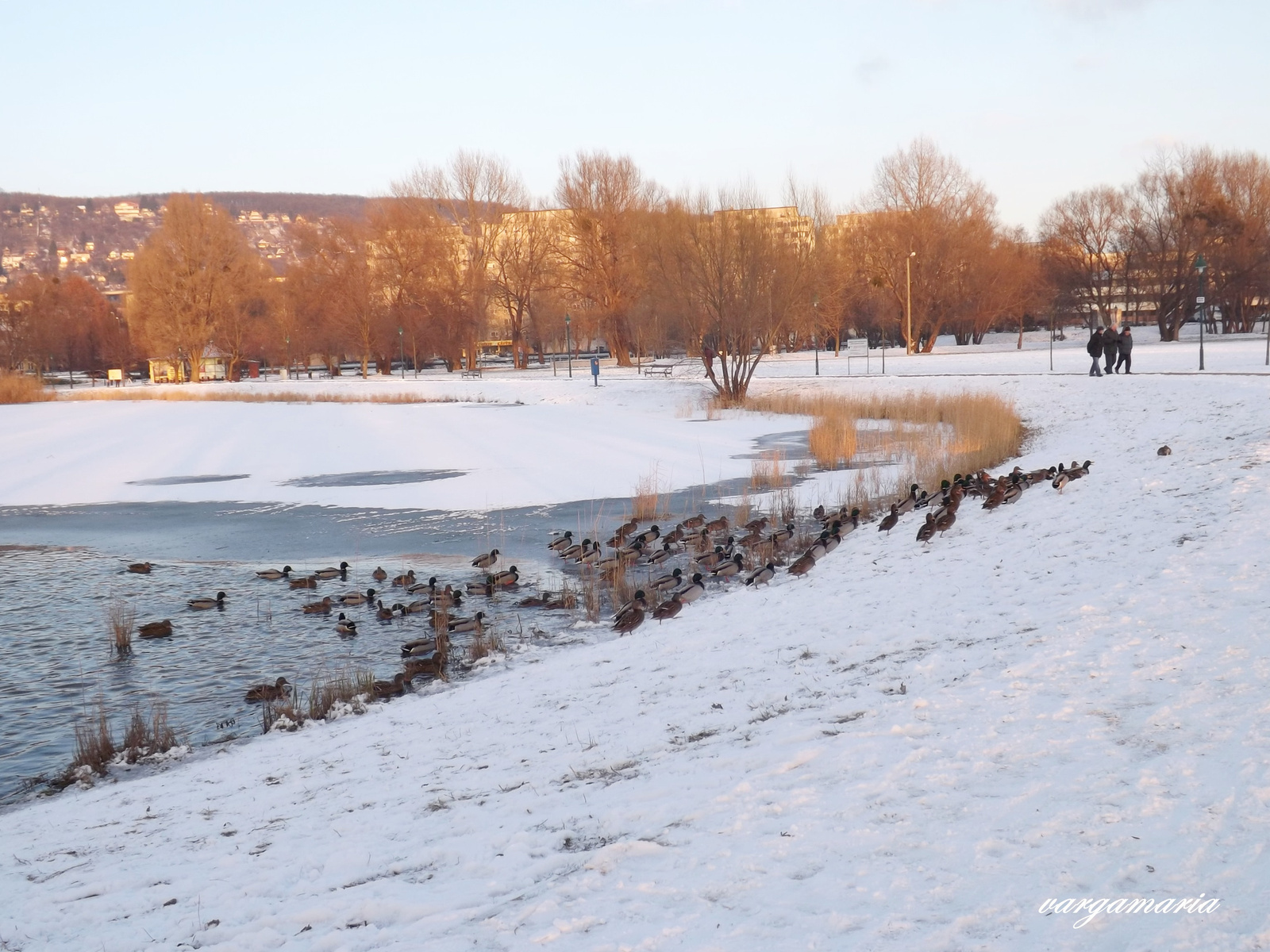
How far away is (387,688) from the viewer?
8.19 m

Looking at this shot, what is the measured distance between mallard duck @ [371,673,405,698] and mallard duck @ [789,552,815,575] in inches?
179

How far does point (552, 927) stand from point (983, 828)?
73.2 inches

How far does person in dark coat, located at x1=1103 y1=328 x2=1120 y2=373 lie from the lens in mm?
29781

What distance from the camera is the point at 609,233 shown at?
5981 cm

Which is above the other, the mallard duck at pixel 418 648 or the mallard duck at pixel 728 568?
the mallard duck at pixel 728 568

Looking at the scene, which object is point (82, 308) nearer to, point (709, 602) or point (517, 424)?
point (517, 424)

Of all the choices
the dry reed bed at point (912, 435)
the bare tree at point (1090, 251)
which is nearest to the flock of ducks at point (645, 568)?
the dry reed bed at point (912, 435)

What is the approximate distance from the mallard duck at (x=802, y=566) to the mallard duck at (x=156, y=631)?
21.2 ft

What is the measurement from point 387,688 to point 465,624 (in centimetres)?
168

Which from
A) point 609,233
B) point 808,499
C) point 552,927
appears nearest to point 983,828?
point 552,927

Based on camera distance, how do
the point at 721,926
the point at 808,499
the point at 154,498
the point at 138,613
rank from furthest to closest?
the point at 154,498, the point at 808,499, the point at 138,613, the point at 721,926

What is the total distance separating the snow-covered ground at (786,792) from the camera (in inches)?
153

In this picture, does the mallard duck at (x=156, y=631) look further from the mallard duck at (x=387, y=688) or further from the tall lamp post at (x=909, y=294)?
the tall lamp post at (x=909, y=294)

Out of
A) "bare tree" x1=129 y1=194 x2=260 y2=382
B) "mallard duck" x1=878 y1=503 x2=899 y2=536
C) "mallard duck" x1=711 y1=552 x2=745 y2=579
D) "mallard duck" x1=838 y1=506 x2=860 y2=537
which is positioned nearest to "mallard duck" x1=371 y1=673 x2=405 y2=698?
"mallard duck" x1=711 y1=552 x2=745 y2=579
